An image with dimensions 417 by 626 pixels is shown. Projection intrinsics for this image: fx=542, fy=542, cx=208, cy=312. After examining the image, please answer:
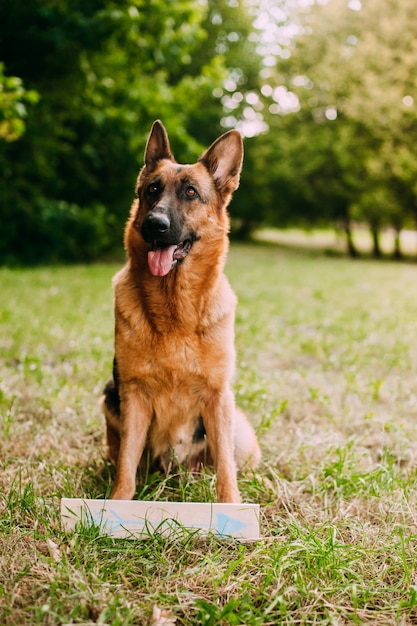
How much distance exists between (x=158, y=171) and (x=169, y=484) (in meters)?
1.70

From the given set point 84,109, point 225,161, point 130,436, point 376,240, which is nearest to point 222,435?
point 130,436

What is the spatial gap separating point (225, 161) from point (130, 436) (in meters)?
1.58

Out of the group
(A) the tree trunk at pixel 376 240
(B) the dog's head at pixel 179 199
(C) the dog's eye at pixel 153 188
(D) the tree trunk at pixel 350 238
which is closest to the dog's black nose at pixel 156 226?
(B) the dog's head at pixel 179 199

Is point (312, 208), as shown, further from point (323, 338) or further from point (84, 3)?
point (323, 338)

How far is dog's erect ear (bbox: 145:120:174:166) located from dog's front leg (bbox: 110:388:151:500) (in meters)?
1.33

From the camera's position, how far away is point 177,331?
8.84 feet

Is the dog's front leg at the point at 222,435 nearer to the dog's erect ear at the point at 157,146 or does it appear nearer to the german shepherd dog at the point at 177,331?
the german shepherd dog at the point at 177,331

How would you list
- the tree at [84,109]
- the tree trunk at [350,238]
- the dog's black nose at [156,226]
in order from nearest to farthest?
the dog's black nose at [156,226], the tree at [84,109], the tree trunk at [350,238]

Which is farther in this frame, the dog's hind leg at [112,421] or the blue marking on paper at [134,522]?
the dog's hind leg at [112,421]

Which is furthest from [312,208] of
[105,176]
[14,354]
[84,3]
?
[14,354]

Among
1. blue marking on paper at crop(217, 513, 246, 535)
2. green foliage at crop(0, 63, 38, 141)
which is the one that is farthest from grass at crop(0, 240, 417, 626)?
green foliage at crop(0, 63, 38, 141)

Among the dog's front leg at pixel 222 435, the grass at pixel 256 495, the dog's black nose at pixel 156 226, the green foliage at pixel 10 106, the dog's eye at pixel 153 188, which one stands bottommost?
the grass at pixel 256 495

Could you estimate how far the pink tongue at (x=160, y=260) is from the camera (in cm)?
272

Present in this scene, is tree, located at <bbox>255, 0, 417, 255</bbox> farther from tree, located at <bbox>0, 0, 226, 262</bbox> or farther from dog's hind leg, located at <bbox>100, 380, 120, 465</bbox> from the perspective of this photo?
dog's hind leg, located at <bbox>100, 380, 120, 465</bbox>
